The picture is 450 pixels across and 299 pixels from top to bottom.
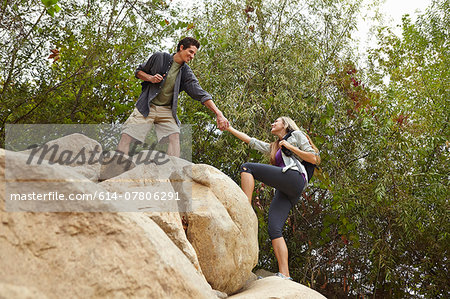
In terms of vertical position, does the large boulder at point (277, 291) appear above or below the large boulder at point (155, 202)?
below

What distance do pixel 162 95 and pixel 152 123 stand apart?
28 centimetres

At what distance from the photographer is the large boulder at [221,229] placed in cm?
310

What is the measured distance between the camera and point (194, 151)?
6637 mm

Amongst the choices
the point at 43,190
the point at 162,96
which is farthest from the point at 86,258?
the point at 162,96

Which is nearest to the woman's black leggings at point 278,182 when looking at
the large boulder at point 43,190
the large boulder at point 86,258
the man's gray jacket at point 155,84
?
the man's gray jacket at point 155,84

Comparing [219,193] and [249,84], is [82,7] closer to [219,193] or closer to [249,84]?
[249,84]

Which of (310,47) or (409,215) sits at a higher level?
(310,47)

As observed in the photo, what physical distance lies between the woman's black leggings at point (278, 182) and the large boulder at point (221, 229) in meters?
0.30

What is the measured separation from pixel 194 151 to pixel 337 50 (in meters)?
2.82

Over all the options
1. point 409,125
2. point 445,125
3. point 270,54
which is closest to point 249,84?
point 270,54

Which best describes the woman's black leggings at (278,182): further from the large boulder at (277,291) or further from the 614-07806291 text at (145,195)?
the 614-07806291 text at (145,195)

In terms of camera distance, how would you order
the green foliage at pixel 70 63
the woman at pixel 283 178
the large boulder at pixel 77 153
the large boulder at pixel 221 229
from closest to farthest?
the large boulder at pixel 77 153 < the large boulder at pixel 221 229 < the woman at pixel 283 178 < the green foliage at pixel 70 63

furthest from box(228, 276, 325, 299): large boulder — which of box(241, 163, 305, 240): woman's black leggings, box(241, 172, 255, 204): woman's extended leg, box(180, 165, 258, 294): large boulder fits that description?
box(241, 172, 255, 204): woman's extended leg

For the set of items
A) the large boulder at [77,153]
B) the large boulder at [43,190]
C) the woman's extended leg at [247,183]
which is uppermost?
the woman's extended leg at [247,183]
